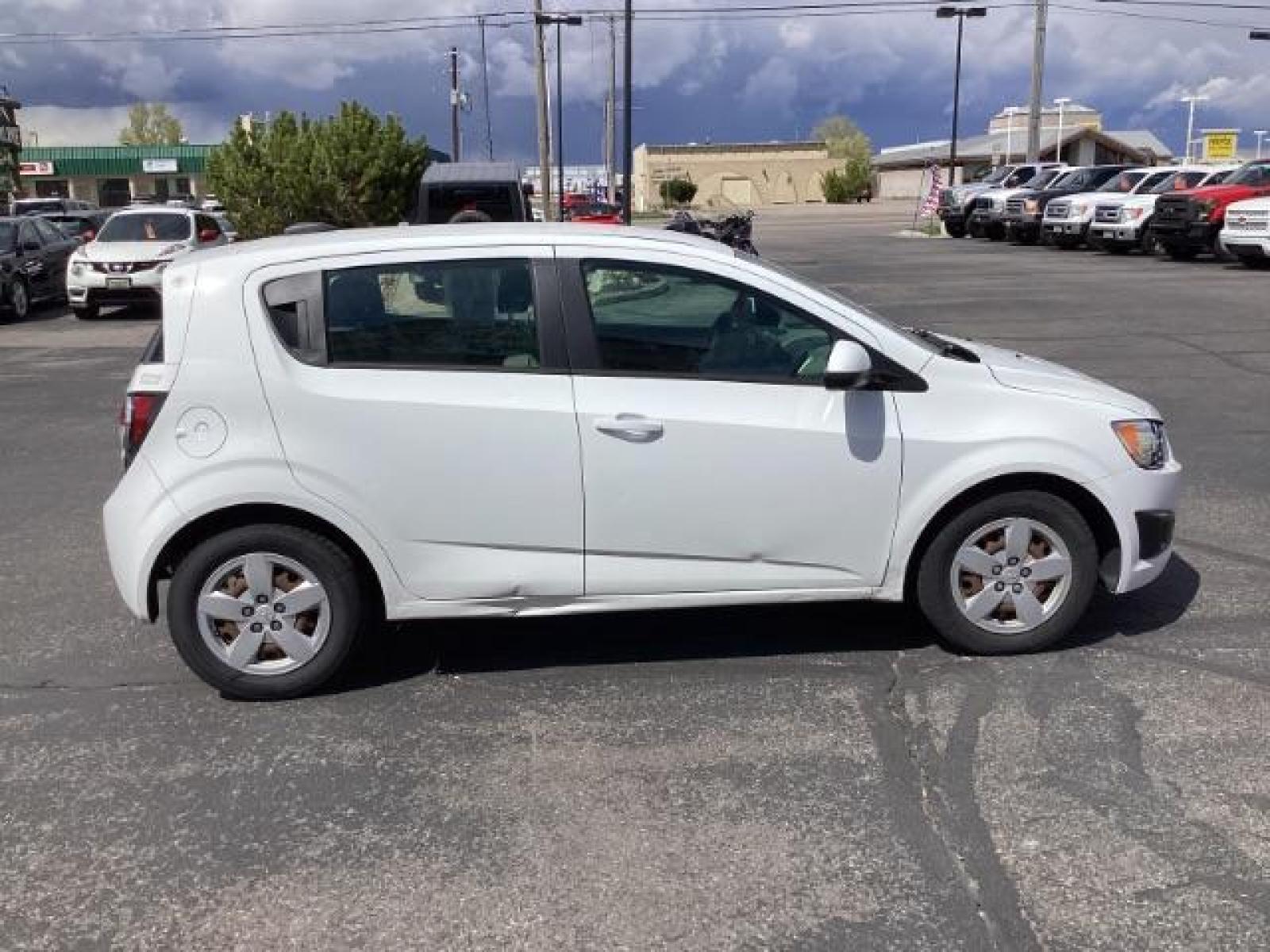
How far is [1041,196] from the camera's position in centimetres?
3281

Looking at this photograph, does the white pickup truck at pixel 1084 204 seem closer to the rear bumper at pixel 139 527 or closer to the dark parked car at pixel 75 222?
the dark parked car at pixel 75 222

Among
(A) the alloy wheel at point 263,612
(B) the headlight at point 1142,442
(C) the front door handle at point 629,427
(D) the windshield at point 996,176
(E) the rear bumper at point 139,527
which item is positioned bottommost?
(A) the alloy wheel at point 263,612

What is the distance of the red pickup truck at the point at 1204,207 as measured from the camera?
2362 centimetres

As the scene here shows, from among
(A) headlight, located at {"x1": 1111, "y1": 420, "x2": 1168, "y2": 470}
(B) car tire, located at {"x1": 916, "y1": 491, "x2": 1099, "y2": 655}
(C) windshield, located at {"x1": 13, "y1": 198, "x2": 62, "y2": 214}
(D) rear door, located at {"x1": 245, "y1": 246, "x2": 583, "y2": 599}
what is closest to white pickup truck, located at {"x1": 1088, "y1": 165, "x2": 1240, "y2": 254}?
(A) headlight, located at {"x1": 1111, "y1": 420, "x2": 1168, "y2": 470}

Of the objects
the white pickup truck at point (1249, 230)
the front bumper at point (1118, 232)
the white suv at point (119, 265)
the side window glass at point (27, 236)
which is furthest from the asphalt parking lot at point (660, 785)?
the front bumper at point (1118, 232)

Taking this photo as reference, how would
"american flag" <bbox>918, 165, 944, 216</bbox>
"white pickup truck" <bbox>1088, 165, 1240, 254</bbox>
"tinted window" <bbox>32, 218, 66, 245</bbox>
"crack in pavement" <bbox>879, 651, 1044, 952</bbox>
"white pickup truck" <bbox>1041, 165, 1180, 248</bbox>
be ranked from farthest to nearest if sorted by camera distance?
"american flag" <bbox>918, 165, 944, 216</bbox> < "white pickup truck" <bbox>1041, 165, 1180, 248</bbox> < "white pickup truck" <bbox>1088, 165, 1240, 254</bbox> < "tinted window" <bbox>32, 218, 66, 245</bbox> < "crack in pavement" <bbox>879, 651, 1044, 952</bbox>

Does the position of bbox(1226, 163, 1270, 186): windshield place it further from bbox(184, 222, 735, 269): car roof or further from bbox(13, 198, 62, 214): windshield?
bbox(13, 198, 62, 214): windshield

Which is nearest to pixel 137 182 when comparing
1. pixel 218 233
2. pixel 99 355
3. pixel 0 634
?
pixel 218 233

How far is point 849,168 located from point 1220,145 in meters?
37.1

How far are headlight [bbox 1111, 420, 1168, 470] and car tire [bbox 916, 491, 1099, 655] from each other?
1.05 ft

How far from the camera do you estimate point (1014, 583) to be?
468cm

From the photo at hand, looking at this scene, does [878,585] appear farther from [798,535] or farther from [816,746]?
[816,746]

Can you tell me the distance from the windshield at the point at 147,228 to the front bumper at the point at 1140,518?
17974 millimetres

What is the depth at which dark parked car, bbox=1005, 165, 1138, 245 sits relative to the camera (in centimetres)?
3262
